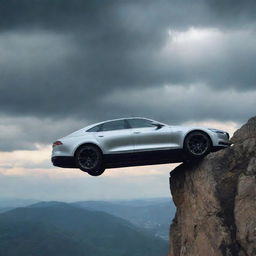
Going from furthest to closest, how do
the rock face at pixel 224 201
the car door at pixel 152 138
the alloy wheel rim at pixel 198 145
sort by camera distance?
1. the alloy wheel rim at pixel 198 145
2. the rock face at pixel 224 201
3. the car door at pixel 152 138

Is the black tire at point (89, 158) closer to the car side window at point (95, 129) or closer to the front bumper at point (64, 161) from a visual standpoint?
the front bumper at point (64, 161)

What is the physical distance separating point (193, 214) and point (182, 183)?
2366mm

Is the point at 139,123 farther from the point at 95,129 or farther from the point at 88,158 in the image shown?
the point at 88,158

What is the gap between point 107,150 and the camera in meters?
20.2

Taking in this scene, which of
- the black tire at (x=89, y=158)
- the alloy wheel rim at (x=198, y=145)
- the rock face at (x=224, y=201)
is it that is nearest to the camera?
the black tire at (x=89, y=158)

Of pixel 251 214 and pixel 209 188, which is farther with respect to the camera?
pixel 209 188

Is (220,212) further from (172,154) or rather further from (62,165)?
(62,165)

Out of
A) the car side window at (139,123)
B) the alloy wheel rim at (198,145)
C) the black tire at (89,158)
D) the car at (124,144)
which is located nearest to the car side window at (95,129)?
the car at (124,144)

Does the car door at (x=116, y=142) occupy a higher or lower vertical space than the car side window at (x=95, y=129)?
A: lower

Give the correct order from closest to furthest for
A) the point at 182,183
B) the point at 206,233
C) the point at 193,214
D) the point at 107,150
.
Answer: the point at 107,150 → the point at 206,233 → the point at 193,214 → the point at 182,183

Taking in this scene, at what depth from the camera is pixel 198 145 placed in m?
21.1

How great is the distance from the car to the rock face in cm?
199

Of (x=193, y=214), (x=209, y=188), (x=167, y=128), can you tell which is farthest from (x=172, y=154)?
(x=193, y=214)

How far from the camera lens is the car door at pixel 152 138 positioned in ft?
66.4
